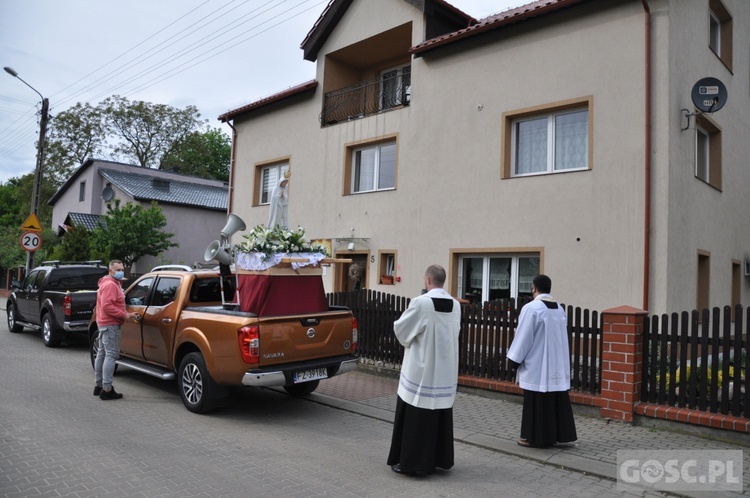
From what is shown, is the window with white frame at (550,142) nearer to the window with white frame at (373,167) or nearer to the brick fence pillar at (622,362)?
the window with white frame at (373,167)

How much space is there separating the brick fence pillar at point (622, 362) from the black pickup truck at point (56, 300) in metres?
10.1

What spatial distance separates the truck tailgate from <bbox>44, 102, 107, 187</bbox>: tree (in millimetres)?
42567

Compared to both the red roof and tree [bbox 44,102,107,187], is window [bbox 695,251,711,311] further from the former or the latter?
tree [bbox 44,102,107,187]

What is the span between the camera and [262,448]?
5691 mm

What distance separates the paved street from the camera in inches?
183

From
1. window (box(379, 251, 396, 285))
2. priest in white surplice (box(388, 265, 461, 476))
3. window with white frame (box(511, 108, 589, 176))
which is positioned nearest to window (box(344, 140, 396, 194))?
window (box(379, 251, 396, 285))

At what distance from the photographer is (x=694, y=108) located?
10258 mm

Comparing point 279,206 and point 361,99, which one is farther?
point 361,99

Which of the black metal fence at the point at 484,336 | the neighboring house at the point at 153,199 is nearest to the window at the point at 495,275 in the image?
the black metal fence at the point at 484,336

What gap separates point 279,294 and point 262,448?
1.98 meters

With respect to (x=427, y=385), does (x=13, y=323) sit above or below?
below

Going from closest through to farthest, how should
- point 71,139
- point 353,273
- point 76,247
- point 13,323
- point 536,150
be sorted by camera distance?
point 536,150
point 353,273
point 13,323
point 76,247
point 71,139

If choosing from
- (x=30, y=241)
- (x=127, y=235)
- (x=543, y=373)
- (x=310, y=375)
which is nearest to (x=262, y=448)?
(x=310, y=375)

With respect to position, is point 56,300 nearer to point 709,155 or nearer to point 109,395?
point 109,395
